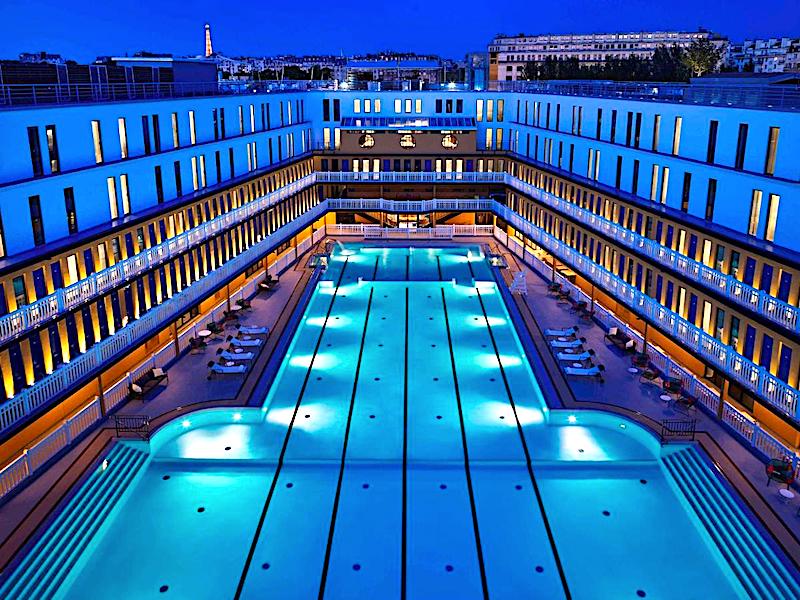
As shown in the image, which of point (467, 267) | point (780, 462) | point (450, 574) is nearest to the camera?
point (450, 574)

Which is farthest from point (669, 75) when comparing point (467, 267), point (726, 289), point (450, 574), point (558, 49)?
point (558, 49)

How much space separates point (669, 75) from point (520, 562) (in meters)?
82.9

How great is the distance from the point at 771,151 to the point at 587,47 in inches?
7124

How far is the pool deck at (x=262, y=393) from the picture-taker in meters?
17.7

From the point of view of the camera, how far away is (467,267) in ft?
140

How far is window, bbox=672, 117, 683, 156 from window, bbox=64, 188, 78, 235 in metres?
23.1

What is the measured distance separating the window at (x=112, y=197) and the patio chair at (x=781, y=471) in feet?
78.1

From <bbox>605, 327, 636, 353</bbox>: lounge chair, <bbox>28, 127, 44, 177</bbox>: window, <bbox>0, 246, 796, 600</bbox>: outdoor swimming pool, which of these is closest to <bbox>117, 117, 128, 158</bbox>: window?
<bbox>28, 127, 44, 177</bbox>: window

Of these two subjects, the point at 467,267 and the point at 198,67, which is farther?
the point at 467,267

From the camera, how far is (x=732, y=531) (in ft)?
56.8

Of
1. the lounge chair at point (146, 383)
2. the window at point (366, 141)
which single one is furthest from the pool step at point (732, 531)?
the window at point (366, 141)

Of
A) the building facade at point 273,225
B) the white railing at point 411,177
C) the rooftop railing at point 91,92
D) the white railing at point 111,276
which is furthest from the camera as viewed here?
the white railing at point 411,177

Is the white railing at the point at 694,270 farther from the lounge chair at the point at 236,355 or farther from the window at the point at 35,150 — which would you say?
the window at the point at 35,150

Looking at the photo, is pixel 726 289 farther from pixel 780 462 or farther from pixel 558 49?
pixel 558 49
